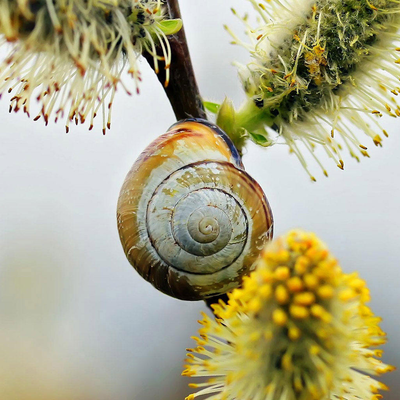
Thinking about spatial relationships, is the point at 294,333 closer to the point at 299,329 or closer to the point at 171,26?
the point at 299,329

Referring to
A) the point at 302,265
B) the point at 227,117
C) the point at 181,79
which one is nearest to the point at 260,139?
the point at 227,117

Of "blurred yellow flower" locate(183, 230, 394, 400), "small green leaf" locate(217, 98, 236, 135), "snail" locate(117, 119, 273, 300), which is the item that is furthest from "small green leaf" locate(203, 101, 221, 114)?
"blurred yellow flower" locate(183, 230, 394, 400)

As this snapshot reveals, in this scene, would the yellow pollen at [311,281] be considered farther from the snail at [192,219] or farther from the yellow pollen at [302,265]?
the snail at [192,219]

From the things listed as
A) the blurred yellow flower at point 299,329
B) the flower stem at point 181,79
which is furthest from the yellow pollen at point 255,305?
the flower stem at point 181,79

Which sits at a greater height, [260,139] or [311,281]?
[260,139]

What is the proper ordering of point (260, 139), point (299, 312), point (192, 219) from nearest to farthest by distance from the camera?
point (299, 312) → point (192, 219) → point (260, 139)

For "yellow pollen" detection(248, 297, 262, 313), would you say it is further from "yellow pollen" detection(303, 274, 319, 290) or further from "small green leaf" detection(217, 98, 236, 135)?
"small green leaf" detection(217, 98, 236, 135)

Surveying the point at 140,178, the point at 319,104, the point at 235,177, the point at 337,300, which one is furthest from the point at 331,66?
the point at 337,300
